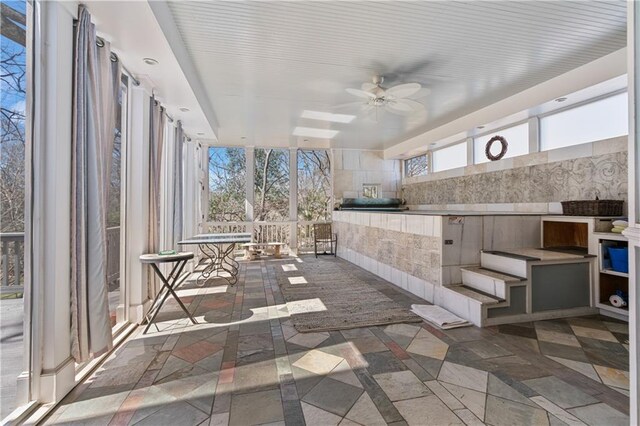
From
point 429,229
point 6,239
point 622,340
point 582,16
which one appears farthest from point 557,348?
point 6,239

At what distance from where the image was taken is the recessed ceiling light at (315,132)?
5750mm

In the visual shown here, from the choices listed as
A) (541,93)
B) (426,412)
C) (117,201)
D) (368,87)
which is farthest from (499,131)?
(117,201)

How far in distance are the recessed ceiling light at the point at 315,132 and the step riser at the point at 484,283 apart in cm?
387

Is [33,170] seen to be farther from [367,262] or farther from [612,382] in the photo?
[367,262]

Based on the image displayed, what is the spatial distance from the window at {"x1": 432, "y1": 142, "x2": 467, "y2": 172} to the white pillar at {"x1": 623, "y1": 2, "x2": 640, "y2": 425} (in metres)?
4.79

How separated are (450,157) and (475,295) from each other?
4055 millimetres

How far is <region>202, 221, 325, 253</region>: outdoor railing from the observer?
686 cm

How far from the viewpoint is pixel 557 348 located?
7.23 feet

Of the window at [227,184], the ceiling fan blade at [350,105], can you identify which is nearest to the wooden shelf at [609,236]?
the ceiling fan blade at [350,105]

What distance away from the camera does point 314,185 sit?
7.56 metres

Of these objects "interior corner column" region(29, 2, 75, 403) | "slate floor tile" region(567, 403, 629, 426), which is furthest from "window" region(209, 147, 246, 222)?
"slate floor tile" region(567, 403, 629, 426)

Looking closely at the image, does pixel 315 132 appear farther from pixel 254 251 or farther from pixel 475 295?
pixel 475 295

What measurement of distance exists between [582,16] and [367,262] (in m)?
3.95

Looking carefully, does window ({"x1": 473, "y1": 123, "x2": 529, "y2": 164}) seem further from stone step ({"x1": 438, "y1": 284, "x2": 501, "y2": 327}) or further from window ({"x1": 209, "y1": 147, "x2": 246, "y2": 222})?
window ({"x1": 209, "y1": 147, "x2": 246, "y2": 222})
